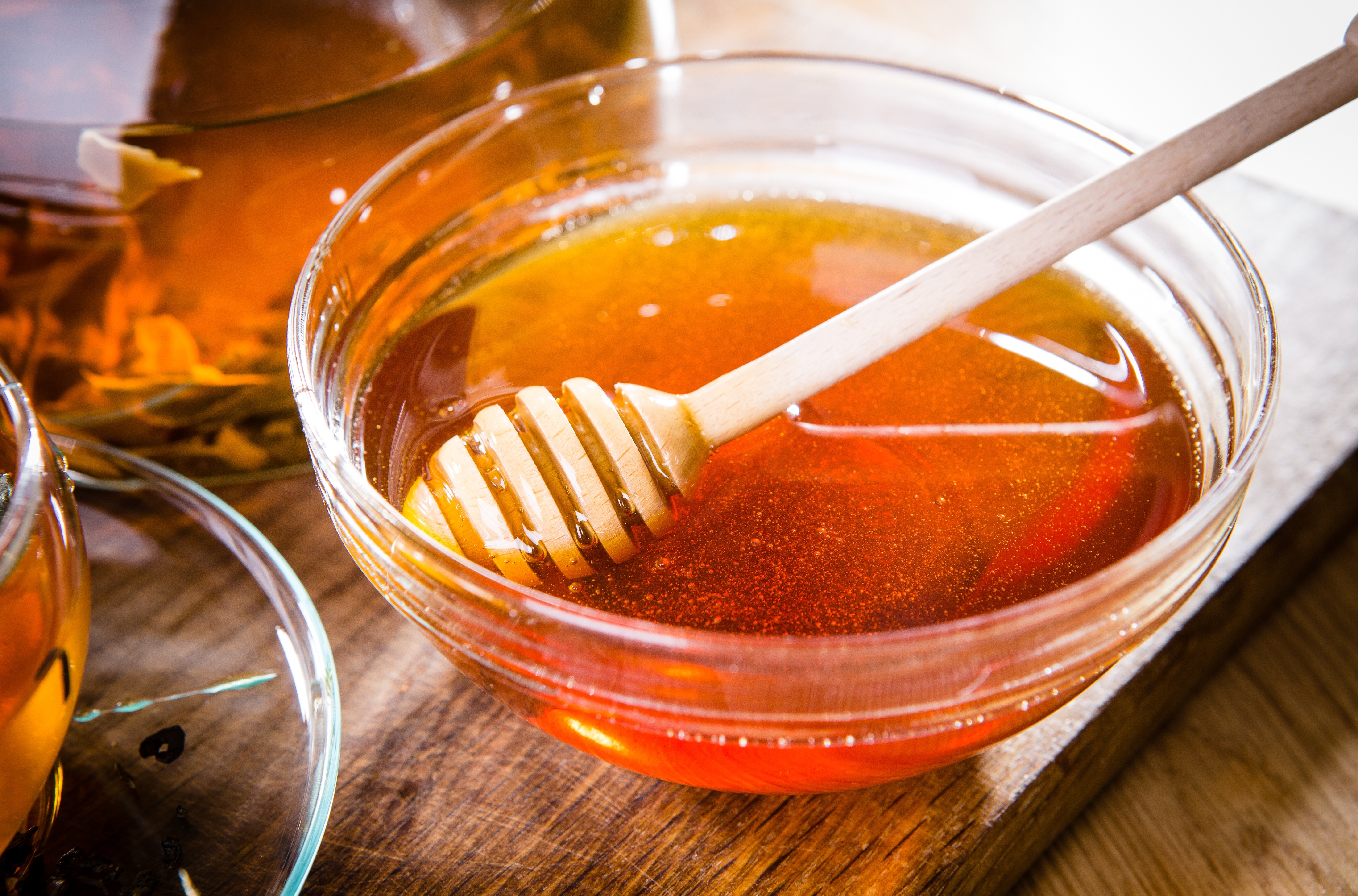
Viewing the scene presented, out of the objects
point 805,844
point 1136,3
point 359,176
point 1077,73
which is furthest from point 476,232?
point 1136,3

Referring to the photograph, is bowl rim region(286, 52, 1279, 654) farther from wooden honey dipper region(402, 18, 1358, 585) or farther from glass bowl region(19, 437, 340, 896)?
glass bowl region(19, 437, 340, 896)

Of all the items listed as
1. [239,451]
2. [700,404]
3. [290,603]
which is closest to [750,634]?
[700,404]

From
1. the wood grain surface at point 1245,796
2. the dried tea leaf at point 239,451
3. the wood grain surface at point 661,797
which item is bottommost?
the wood grain surface at point 1245,796

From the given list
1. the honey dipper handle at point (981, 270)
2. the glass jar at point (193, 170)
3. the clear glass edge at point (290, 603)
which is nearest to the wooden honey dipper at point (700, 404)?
the honey dipper handle at point (981, 270)

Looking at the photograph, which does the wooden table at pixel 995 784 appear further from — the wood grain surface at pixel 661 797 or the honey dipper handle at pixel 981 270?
the honey dipper handle at pixel 981 270

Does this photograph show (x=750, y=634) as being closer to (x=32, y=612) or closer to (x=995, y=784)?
(x=995, y=784)

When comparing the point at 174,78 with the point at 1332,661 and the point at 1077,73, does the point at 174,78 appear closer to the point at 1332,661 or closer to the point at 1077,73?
the point at 1332,661

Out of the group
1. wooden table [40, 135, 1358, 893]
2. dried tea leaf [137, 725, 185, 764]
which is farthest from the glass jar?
dried tea leaf [137, 725, 185, 764]
